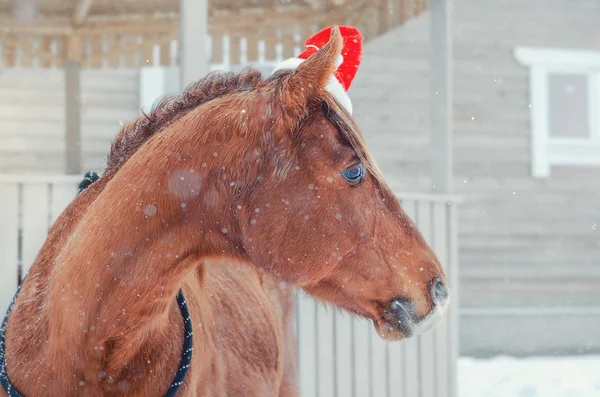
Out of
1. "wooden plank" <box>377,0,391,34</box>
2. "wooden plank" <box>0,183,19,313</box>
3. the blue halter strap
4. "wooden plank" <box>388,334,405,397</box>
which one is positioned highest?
"wooden plank" <box>377,0,391,34</box>

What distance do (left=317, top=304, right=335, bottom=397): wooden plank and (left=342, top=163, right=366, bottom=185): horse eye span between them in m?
2.12

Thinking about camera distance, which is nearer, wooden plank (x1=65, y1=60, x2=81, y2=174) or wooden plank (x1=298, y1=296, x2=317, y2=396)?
wooden plank (x1=298, y1=296, x2=317, y2=396)

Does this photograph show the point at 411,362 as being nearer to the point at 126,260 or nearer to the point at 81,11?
the point at 126,260

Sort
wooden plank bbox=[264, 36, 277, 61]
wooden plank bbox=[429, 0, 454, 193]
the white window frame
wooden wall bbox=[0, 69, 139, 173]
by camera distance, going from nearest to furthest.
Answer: wooden plank bbox=[429, 0, 454, 193], wooden plank bbox=[264, 36, 277, 61], the white window frame, wooden wall bbox=[0, 69, 139, 173]

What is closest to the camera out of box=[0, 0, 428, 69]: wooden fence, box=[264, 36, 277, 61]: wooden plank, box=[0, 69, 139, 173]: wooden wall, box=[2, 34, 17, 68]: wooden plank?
box=[0, 0, 428, 69]: wooden fence

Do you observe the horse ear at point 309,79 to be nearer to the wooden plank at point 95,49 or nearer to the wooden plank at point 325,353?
the wooden plank at point 325,353

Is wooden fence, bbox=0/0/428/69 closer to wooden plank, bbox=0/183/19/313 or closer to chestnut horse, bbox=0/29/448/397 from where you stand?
wooden plank, bbox=0/183/19/313

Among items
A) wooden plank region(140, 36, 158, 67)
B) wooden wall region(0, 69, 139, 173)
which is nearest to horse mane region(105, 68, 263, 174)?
wooden plank region(140, 36, 158, 67)

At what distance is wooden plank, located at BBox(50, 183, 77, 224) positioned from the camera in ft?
10.5

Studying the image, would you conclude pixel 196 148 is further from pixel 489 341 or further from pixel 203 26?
pixel 489 341

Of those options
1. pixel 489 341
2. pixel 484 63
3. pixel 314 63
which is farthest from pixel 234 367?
pixel 484 63

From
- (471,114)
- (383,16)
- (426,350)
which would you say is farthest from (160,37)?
(426,350)

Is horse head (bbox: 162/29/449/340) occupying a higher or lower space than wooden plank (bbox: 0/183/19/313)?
higher

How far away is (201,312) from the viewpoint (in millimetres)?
1830
